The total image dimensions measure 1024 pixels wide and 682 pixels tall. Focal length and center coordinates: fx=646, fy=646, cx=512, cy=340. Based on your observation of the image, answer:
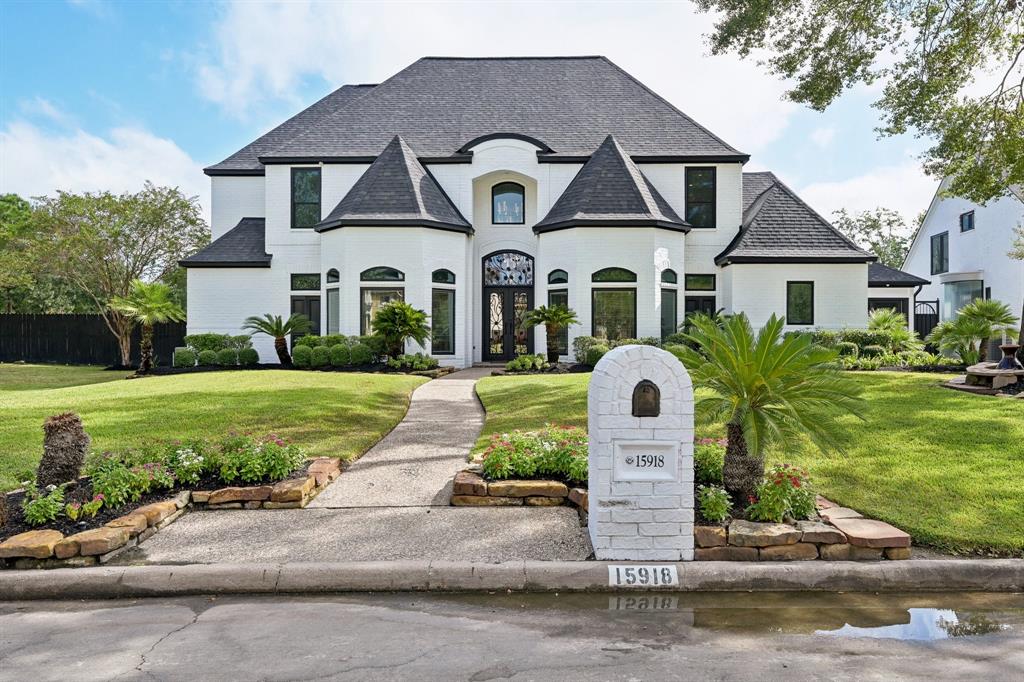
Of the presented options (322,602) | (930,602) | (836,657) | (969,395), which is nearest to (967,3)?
(969,395)

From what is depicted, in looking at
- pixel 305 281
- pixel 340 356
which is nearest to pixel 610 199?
pixel 340 356

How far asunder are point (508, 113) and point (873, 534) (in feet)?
70.1

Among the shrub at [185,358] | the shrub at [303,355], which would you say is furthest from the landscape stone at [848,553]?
the shrub at [185,358]

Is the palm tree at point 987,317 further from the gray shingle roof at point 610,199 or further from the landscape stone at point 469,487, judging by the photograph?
the landscape stone at point 469,487

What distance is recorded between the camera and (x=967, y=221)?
30.5m

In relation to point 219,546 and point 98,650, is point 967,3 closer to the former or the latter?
point 219,546

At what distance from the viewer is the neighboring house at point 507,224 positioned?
19703 millimetres

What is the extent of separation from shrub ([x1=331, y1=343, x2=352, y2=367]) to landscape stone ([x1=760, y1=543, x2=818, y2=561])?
14897mm

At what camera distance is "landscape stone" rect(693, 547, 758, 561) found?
202 inches

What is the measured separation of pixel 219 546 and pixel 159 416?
6318 millimetres

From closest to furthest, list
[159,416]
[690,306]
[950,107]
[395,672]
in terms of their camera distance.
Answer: [395,672], [159,416], [950,107], [690,306]

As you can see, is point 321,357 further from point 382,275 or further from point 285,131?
point 285,131

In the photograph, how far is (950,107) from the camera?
14.4m

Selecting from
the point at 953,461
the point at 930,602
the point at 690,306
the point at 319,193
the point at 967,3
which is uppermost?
the point at 967,3
